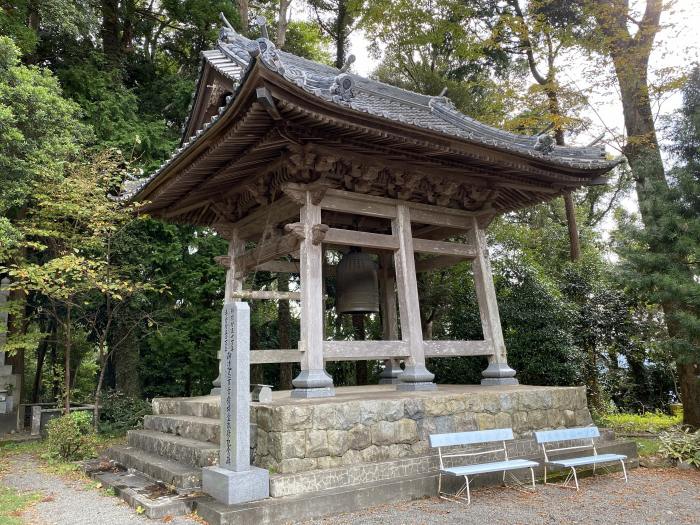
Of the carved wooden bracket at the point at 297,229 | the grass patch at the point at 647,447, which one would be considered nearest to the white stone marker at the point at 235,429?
the carved wooden bracket at the point at 297,229

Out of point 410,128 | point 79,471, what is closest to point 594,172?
point 410,128

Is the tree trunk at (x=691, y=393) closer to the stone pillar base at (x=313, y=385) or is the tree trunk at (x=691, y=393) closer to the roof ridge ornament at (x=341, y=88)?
the stone pillar base at (x=313, y=385)

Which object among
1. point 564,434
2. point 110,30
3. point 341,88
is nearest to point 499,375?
point 564,434

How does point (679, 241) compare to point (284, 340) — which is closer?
point (679, 241)

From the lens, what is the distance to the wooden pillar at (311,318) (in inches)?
233

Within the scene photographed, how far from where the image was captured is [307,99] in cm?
527

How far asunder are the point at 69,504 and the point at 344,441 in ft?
9.73

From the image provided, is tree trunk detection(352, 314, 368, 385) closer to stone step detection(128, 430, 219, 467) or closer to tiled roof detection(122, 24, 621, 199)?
tiled roof detection(122, 24, 621, 199)

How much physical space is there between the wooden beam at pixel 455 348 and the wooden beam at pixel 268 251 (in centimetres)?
231

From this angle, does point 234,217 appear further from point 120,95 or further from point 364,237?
point 120,95

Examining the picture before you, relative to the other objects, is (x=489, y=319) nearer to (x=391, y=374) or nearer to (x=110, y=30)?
(x=391, y=374)

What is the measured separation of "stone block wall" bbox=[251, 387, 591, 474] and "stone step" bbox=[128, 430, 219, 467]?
2.04ft

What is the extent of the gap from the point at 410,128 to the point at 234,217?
367cm

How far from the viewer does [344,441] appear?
5207 millimetres
